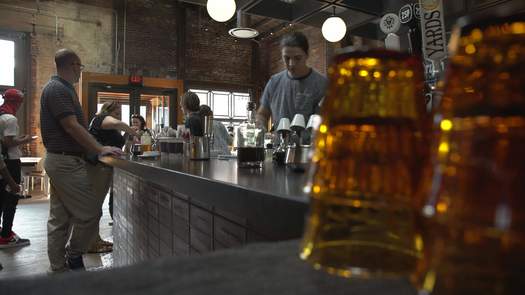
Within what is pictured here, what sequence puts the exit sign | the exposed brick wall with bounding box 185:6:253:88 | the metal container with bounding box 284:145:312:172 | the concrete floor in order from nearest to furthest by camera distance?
1. the metal container with bounding box 284:145:312:172
2. the concrete floor
3. the exit sign
4. the exposed brick wall with bounding box 185:6:253:88

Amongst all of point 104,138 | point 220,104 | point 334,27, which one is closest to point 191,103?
point 104,138

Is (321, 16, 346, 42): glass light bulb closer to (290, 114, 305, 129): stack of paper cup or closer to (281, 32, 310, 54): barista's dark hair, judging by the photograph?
(281, 32, 310, 54): barista's dark hair

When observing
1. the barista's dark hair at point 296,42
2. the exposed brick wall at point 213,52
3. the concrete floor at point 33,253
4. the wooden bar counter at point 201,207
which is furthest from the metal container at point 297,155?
the exposed brick wall at point 213,52

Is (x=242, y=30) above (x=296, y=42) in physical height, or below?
above

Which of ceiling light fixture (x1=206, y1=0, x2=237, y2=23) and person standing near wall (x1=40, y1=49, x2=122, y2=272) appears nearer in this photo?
person standing near wall (x1=40, y1=49, x2=122, y2=272)

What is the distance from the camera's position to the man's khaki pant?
112 inches

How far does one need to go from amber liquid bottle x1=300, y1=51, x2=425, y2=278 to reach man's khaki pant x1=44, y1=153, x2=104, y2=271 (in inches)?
116

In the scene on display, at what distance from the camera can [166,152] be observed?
9.90 ft

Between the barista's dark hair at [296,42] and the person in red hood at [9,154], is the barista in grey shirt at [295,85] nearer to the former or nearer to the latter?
the barista's dark hair at [296,42]

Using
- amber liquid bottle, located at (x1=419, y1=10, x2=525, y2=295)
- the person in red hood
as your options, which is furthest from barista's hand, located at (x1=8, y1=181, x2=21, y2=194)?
amber liquid bottle, located at (x1=419, y1=10, x2=525, y2=295)

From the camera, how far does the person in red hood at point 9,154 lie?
11.8 feet

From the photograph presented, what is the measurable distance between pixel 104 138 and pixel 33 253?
129 cm

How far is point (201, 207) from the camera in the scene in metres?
1.52

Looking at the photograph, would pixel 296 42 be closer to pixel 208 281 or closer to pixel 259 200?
pixel 259 200
